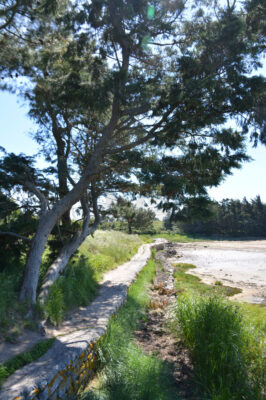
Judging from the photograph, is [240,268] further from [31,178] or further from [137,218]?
[137,218]

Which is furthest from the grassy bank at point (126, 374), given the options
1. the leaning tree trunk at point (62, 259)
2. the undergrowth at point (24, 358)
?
the leaning tree trunk at point (62, 259)

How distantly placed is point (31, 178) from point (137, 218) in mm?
33896

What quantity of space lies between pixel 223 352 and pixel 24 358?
2.70 metres

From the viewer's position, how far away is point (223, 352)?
149 inches

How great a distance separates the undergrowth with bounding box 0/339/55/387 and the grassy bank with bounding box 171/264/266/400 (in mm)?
2234

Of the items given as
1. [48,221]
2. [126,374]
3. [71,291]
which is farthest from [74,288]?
[126,374]

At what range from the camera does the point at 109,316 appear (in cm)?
528

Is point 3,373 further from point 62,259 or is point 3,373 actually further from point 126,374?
point 62,259

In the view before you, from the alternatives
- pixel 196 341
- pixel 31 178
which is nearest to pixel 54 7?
pixel 31 178

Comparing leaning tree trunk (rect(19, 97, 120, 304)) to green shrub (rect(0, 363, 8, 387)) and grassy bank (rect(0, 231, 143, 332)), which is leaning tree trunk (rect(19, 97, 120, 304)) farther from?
green shrub (rect(0, 363, 8, 387))

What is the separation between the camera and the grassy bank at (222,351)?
11.5ft

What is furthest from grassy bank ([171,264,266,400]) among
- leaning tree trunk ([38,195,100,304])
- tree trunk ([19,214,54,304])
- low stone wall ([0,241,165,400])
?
tree trunk ([19,214,54,304])

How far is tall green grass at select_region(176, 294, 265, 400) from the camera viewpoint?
3482mm

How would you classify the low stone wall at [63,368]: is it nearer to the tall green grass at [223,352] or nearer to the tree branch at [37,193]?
the tall green grass at [223,352]
